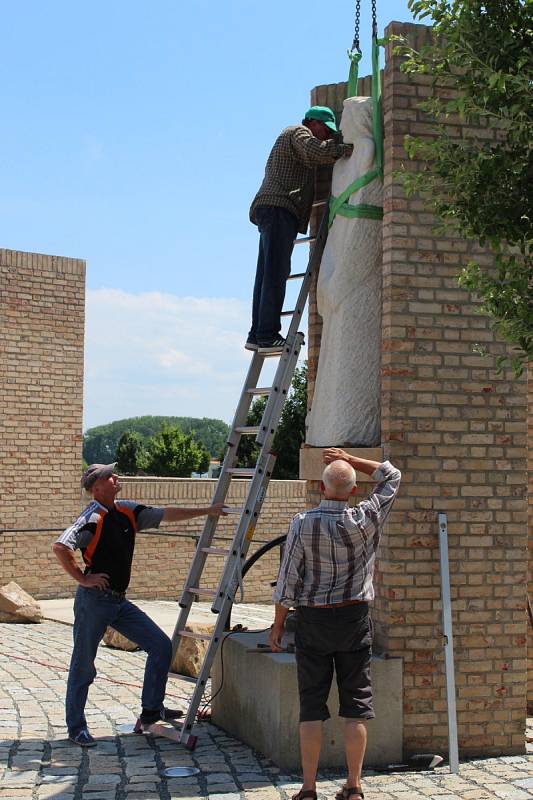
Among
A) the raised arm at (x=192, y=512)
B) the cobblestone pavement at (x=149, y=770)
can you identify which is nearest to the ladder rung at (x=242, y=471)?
the raised arm at (x=192, y=512)

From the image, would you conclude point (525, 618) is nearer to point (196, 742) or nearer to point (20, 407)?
point (196, 742)

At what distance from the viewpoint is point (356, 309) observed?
738 cm

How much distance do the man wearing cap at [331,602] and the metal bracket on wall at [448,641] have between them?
38.1 inches

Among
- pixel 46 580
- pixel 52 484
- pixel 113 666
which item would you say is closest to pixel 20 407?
pixel 52 484

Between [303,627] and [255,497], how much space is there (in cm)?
154

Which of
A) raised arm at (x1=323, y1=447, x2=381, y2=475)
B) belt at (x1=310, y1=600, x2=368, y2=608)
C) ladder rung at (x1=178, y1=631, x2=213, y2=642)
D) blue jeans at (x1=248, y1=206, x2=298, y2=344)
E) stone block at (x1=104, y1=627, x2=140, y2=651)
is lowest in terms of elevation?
stone block at (x1=104, y1=627, x2=140, y2=651)

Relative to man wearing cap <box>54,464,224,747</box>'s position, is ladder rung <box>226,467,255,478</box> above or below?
above

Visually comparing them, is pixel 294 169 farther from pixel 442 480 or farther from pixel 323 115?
pixel 442 480

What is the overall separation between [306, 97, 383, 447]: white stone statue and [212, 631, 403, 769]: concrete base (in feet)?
5.07

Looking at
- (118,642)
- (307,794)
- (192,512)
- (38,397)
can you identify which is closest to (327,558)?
(307,794)

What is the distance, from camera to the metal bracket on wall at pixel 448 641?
21.4 feet

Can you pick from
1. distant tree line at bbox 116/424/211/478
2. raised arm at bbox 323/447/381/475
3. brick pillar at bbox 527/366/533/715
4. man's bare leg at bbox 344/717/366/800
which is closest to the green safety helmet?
brick pillar at bbox 527/366/533/715

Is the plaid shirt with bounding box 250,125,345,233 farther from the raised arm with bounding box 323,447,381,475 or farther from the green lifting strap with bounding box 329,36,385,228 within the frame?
the raised arm with bounding box 323,447,381,475

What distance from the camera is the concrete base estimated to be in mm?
6477
